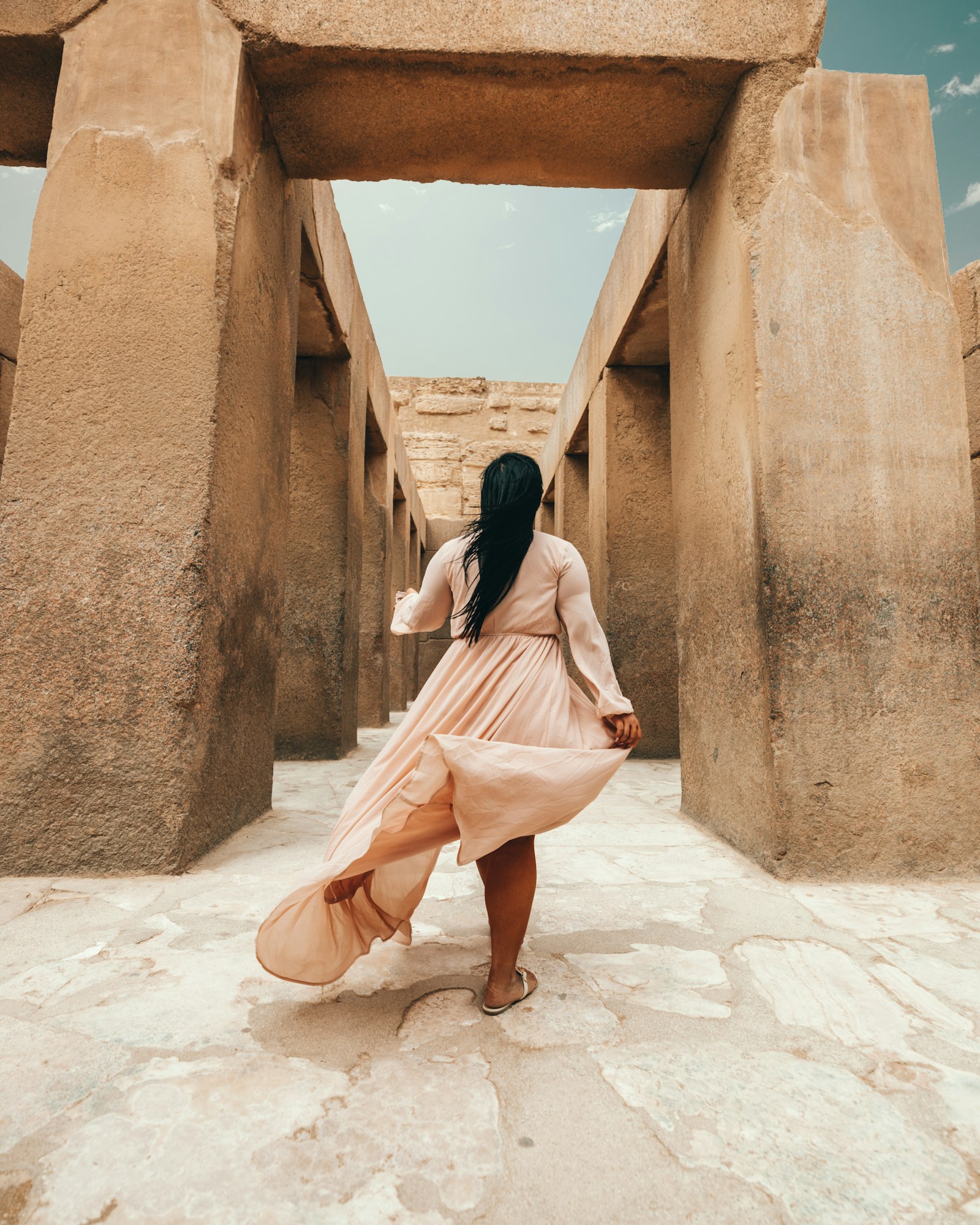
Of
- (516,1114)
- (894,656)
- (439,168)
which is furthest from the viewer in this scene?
(439,168)

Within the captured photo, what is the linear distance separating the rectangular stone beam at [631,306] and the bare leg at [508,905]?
13.3 ft

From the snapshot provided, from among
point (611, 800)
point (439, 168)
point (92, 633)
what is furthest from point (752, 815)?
point (439, 168)

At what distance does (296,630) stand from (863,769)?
447 centimetres

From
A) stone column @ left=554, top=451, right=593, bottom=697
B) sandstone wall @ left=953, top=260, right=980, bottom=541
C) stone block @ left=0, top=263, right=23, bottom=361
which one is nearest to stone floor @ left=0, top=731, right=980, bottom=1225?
sandstone wall @ left=953, top=260, right=980, bottom=541

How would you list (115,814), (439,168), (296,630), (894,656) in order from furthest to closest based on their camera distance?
(296,630) < (439,168) < (894,656) < (115,814)

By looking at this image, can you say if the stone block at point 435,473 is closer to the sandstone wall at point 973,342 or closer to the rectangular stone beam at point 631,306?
the rectangular stone beam at point 631,306

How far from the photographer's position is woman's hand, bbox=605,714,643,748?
181cm

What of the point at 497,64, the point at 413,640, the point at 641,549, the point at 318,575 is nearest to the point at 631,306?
the point at 641,549

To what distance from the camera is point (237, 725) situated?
10.7ft

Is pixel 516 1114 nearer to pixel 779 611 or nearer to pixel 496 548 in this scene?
pixel 496 548

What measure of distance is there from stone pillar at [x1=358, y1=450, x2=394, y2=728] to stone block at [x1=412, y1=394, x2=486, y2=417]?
21.4 feet

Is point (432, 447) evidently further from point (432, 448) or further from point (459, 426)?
point (459, 426)

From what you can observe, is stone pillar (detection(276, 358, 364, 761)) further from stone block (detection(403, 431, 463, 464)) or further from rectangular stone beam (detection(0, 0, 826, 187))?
stone block (detection(403, 431, 463, 464))

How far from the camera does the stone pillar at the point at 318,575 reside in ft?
19.2
